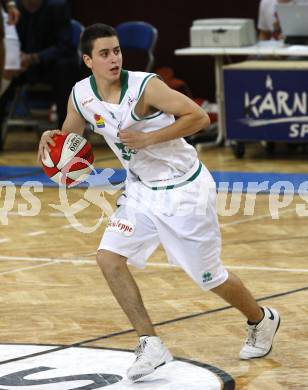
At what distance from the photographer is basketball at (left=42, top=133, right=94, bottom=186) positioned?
5.94 metres

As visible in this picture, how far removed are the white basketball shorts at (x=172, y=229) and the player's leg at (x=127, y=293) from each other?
2.7 inches

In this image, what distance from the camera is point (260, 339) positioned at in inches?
235

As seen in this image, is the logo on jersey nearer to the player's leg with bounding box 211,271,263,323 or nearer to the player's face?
the player's face

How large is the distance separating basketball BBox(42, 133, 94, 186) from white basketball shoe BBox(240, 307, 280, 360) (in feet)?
3.92

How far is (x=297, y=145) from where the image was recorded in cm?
1405

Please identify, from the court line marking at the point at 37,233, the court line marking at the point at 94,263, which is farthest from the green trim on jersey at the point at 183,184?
the court line marking at the point at 37,233

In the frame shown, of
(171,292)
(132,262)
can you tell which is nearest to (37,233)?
(171,292)

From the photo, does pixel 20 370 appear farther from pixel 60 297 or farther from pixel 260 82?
pixel 260 82

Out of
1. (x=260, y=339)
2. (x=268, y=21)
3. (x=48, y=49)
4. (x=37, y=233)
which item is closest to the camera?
(x=260, y=339)

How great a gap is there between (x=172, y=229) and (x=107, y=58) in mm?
902

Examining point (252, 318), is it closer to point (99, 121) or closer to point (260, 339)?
point (260, 339)

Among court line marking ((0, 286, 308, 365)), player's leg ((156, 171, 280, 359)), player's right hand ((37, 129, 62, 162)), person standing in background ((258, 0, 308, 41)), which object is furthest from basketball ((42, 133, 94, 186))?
person standing in background ((258, 0, 308, 41))

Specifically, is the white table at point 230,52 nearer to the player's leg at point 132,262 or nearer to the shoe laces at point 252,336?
the shoe laces at point 252,336

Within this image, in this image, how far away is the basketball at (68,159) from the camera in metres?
5.94
